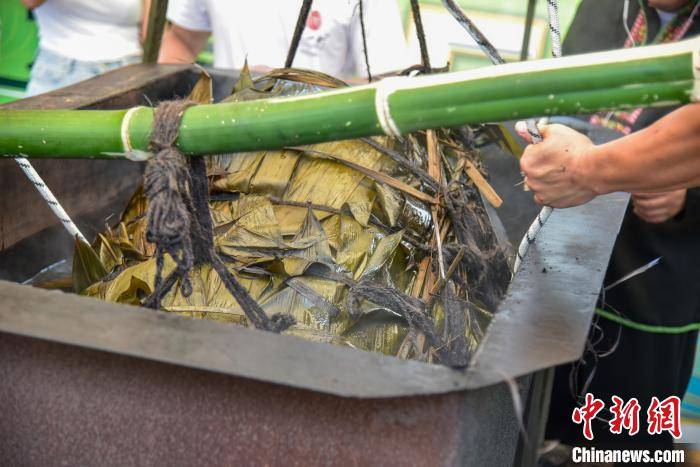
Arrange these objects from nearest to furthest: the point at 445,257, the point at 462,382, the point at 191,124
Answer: the point at 462,382 < the point at 191,124 < the point at 445,257

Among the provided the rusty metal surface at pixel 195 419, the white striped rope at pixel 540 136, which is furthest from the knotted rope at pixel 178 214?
the white striped rope at pixel 540 136

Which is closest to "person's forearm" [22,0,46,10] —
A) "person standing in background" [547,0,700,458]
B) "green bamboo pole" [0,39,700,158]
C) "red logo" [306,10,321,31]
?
"red logo" [306,10,321,31]

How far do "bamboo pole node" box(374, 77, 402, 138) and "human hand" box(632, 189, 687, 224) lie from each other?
47.5 inches

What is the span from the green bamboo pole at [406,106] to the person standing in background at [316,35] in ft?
5.58

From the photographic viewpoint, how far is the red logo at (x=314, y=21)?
10.0 feet

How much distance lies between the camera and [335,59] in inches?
125

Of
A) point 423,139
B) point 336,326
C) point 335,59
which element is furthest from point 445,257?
point 335,59

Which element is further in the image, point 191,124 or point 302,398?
point 191,124

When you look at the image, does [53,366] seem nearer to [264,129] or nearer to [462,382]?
[264,129]

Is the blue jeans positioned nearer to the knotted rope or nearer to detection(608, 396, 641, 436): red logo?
the knotted rope

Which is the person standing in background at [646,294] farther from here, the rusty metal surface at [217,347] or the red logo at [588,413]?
the rusty metal surface at [217,347]

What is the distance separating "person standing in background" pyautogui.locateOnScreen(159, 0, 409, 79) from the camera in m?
3.05

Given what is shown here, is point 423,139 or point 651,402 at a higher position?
point 423,139

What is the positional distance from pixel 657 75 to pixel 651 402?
1612mm
